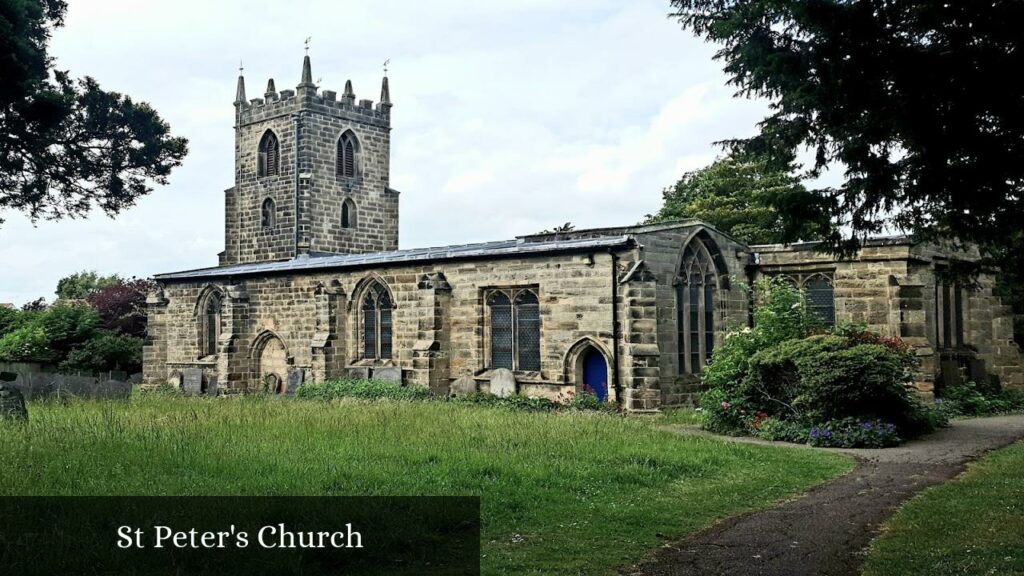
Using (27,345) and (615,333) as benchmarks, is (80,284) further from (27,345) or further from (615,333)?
(615,333)

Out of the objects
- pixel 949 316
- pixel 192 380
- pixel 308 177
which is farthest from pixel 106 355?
pixel 949 316

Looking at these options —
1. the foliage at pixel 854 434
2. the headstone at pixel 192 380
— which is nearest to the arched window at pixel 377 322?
the headstone at pixel 192 380

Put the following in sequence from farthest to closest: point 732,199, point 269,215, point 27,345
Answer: point 269,215
point 732,199
point 27,345

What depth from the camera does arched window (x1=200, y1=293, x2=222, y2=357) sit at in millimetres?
36031

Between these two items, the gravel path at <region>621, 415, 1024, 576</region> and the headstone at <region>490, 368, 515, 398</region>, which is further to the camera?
the headstone at <region>490, 368, 515, 398</region>

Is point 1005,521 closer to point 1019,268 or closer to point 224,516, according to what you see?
point 1019,268

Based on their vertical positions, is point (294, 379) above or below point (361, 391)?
→ above

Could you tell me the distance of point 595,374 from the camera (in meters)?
25.1

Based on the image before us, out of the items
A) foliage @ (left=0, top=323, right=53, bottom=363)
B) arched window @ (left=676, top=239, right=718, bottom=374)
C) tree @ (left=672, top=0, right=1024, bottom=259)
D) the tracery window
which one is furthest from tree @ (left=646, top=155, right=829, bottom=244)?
tree @ (left=672, top=0, right=1024, bottom=259)

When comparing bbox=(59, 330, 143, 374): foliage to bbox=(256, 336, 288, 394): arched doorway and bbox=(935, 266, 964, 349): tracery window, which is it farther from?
bbox=(935, 266, 964, 349): tracery window

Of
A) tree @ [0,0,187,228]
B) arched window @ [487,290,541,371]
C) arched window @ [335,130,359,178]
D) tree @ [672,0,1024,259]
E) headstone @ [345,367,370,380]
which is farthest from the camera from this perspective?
arched window @ [335,130,359,178]

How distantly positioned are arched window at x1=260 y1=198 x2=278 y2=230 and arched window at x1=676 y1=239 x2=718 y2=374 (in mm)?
24378

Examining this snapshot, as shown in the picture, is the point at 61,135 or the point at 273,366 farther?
the point at 273,366

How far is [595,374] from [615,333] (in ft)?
5.17
